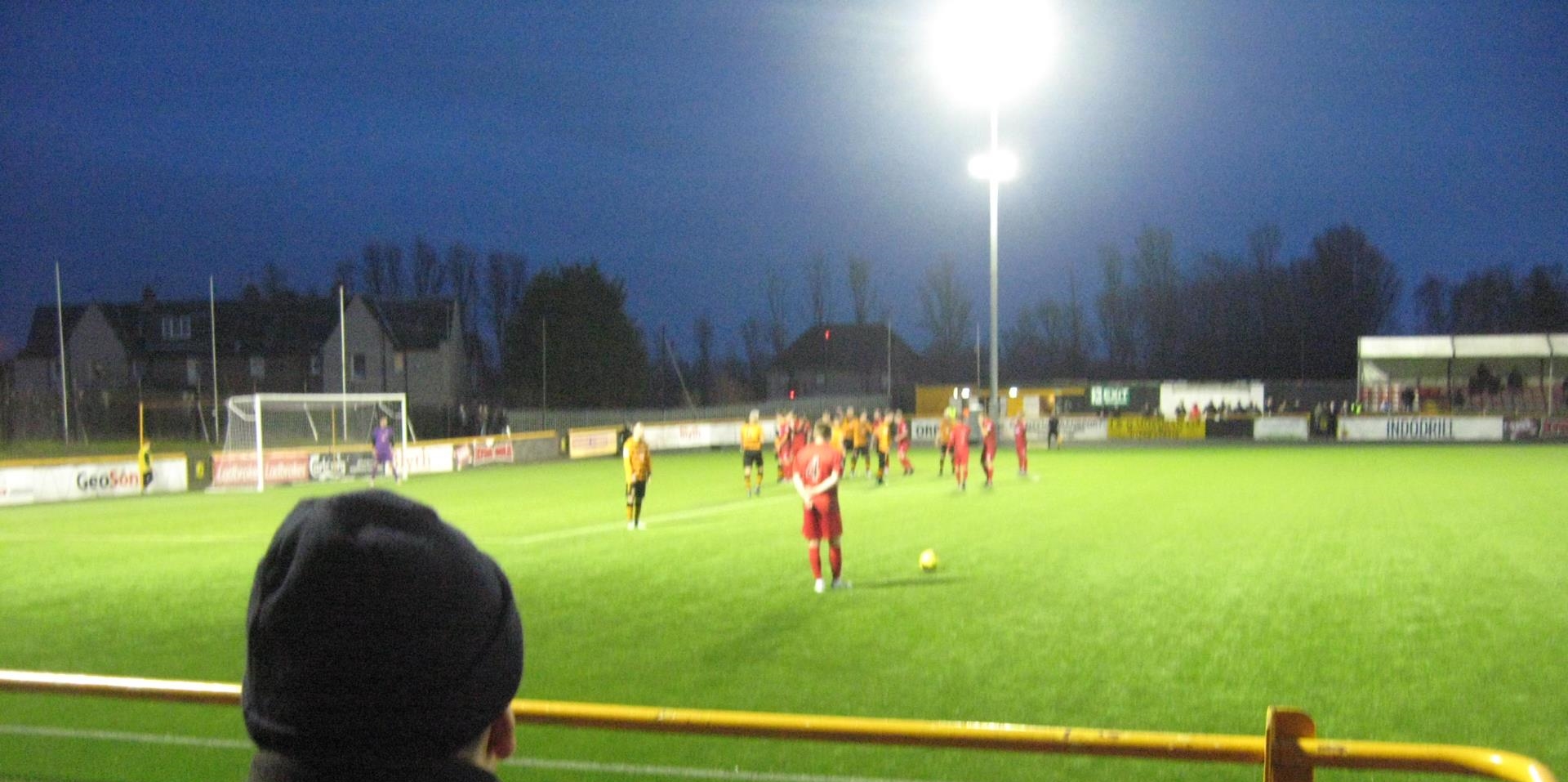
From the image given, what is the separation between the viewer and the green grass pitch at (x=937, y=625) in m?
7.69

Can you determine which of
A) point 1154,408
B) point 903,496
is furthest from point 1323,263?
point 903,496

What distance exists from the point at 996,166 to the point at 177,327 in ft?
160

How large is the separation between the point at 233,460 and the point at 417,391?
33736mm

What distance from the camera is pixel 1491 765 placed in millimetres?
2922

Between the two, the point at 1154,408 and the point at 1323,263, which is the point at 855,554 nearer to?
the point at 1154,408

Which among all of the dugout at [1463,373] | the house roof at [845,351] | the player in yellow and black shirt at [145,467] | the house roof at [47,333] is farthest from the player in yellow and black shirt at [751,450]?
the house roof at [845,351]

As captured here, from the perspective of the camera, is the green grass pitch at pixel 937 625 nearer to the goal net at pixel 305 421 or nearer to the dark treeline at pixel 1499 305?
the goal net at pixel 305 421

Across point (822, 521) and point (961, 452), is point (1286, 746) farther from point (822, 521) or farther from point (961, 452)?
point (961, 452)

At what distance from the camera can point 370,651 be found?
4.52 ft

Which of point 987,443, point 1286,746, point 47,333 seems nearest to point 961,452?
point 987,443

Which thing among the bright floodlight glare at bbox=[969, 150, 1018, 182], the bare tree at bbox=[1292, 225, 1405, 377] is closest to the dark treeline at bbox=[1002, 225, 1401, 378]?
the bare tree at bbox=[1292, 225, 1405, 377]

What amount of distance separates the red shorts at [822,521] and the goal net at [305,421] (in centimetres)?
2249

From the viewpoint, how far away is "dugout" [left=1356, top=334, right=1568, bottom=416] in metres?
49.4

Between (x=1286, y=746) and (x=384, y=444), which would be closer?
(x=1286, y=746)
